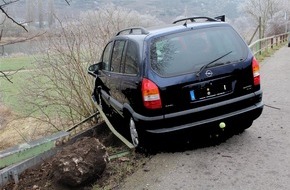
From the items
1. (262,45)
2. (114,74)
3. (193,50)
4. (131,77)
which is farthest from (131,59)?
(262,45)

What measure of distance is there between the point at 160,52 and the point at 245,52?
1.34 metres

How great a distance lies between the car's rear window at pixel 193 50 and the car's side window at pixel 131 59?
1.03 feet

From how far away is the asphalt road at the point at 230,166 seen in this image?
4.21 meters

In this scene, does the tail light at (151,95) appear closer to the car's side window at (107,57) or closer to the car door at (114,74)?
the car door at (114,74)

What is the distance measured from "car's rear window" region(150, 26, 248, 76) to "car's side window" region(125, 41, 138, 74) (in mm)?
313

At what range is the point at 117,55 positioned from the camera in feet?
20.4

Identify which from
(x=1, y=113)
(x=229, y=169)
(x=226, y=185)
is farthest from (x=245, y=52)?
(x=1, y=113)

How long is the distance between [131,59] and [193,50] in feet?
3.13

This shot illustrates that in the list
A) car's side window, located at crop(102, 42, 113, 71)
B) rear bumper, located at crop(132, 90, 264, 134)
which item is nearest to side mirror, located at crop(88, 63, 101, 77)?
car's side window, located at crop(102, 42, 113, 71)

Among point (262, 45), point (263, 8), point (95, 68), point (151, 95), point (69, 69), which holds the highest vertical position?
point (151, 95)

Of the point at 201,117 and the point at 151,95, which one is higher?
the point at 151,95

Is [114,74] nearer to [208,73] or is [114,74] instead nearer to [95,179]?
[208,73]

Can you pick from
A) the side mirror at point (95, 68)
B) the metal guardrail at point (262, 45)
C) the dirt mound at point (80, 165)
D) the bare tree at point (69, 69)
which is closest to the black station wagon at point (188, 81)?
the dirt mound at point (80, 165)

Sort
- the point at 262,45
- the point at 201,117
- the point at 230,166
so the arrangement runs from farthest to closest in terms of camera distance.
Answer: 1. the point at 262,45
2. the point at 201,117
3. the point at 230,166
